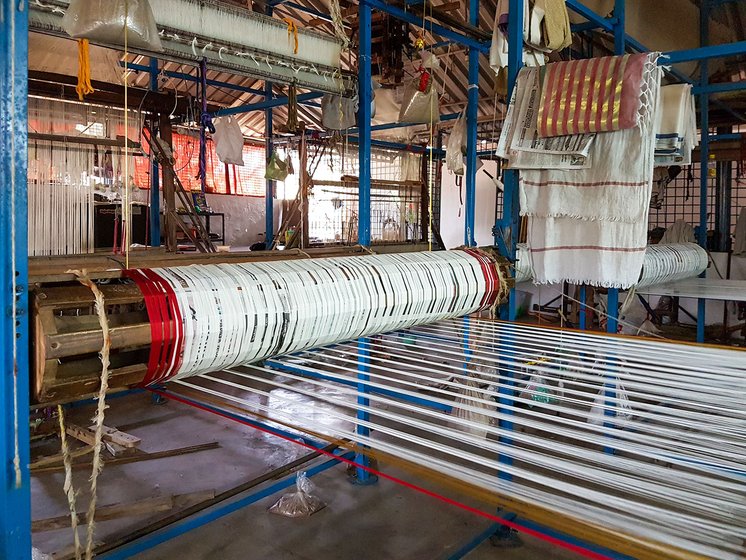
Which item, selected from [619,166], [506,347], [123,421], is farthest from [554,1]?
[123,421]

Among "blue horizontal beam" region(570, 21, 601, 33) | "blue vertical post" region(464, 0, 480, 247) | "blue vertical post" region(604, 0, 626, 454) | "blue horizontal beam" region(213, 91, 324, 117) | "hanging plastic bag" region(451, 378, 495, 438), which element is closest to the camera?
"hanging plastic bag" region(451, 378, 495, 438)

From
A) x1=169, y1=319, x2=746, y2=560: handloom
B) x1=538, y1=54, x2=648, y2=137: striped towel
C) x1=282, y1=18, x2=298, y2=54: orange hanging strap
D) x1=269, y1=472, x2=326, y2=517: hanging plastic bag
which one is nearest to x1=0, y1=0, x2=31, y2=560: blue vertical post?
x1=169, y1=319, x2=746, y2=560: handloom

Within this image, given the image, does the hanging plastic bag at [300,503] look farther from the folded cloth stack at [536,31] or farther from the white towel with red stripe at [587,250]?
the folded cloth stack at [536,31]

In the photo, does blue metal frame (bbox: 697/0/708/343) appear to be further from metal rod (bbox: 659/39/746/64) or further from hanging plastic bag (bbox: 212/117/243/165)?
hanging plastic bag (bbox: 212/117/243/165)

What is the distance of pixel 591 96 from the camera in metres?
2.15

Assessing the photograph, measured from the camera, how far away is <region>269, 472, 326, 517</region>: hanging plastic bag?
297 centimetres

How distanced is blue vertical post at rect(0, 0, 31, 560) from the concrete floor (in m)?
1.83

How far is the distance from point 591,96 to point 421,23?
135cm

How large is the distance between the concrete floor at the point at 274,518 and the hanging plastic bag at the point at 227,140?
278 centimetres

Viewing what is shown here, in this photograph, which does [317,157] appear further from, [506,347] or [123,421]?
[506,347]

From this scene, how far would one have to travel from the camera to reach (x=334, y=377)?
152 centimetres

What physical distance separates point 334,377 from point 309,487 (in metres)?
1.79

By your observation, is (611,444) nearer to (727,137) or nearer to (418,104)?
(418,104)

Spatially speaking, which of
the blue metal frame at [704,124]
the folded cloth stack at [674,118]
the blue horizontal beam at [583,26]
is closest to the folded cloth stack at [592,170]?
the folded cloth stack at [674,118]
